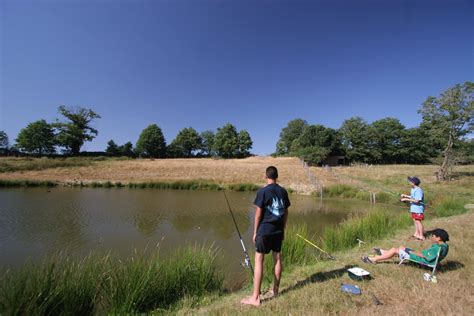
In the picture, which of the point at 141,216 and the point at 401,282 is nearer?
the point at 401,282

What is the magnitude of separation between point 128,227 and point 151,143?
5616 centimetres

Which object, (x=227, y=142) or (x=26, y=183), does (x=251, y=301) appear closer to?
(x=26, y=183)

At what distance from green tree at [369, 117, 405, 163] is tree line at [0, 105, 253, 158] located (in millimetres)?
34118

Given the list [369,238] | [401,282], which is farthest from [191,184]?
[401,282]

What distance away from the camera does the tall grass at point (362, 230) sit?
627 cm

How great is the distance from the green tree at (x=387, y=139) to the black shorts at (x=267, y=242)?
6007 cm

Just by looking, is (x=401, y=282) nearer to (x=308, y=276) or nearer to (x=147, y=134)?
(x=308, y=276)

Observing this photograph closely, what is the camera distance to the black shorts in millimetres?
3055

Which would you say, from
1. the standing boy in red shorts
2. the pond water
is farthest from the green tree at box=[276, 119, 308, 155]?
the standing boy in red shorts

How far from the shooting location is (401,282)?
3447 mm

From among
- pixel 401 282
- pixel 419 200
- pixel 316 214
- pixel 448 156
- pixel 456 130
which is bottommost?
pixel 316 214

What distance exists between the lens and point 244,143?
67.6 metres

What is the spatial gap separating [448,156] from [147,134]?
6211 cm

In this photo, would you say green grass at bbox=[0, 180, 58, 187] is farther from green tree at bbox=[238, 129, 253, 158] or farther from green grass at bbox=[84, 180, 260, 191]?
green tree at bbox=[238, 129, 253, 158]
